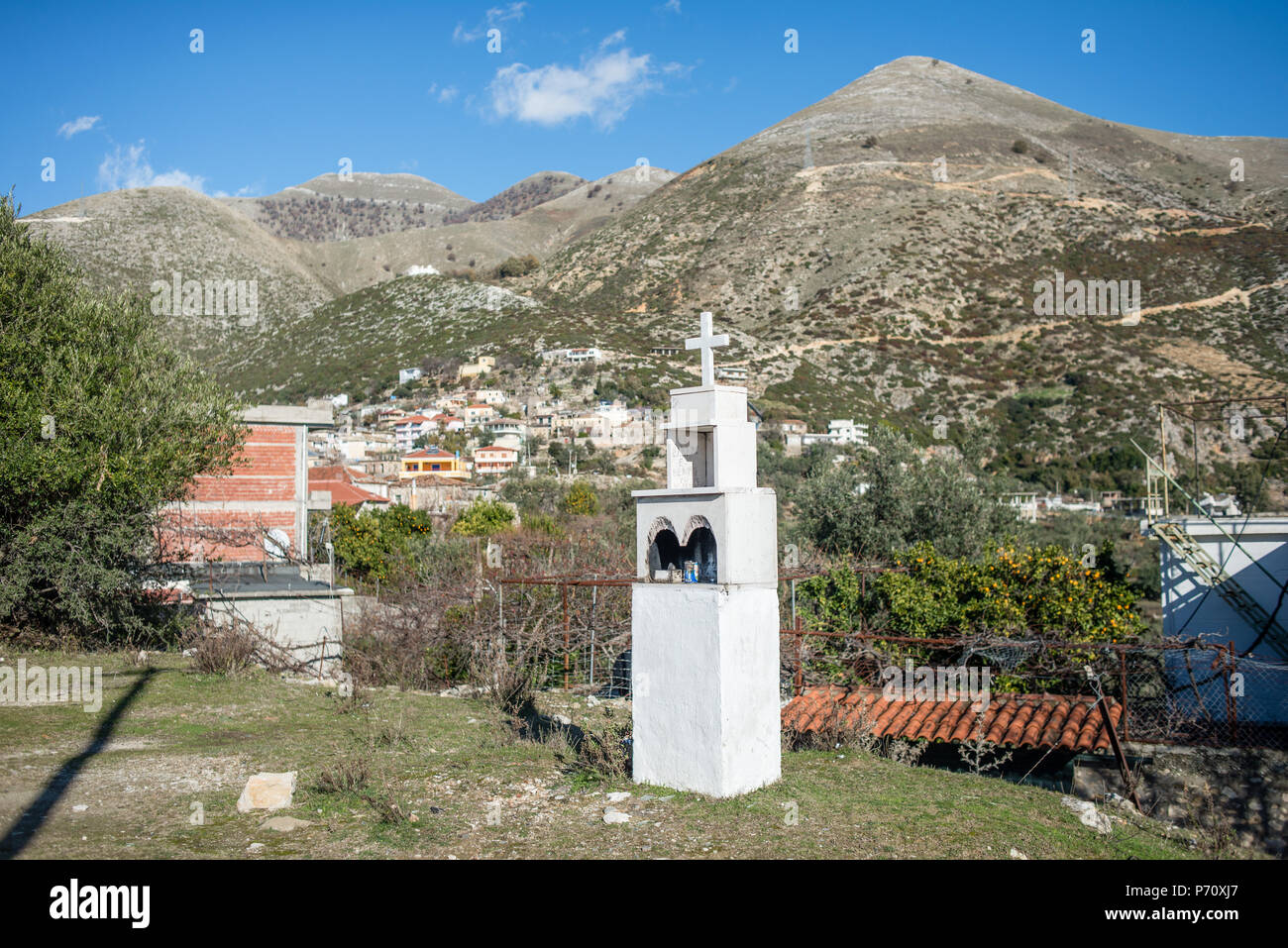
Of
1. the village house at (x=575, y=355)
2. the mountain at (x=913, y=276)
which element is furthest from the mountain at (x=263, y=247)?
the village house at (x=575, y=355)

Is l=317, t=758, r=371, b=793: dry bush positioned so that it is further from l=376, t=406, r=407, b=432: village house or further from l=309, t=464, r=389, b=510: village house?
l=376, t=406, r=407, b=432: village house

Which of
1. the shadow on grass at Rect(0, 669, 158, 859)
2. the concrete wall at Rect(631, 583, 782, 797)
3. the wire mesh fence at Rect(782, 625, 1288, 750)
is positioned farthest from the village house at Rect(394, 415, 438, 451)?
the concrete wall at Rect(631, 583, 782, 797)

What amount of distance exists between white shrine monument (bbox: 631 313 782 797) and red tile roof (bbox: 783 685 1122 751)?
3076 mm

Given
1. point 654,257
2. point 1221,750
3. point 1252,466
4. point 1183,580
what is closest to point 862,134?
point 654,257

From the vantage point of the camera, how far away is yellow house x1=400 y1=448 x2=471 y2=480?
44.1 meters

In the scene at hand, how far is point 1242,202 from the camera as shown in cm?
6362

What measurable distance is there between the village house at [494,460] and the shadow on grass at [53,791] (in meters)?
34.3

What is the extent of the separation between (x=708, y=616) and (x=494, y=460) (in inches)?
1527

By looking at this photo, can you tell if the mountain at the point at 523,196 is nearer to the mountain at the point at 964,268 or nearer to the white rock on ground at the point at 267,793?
the mountain at the point at 964,268

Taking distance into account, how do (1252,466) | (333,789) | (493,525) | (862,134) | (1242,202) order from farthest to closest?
(862,134)
(1242,202)
(1252,466)
(493,525)
(333,789)

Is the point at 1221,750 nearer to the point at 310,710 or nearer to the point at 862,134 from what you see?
the point at 310,710

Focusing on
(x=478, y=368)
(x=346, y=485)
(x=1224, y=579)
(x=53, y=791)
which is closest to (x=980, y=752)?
(x=1224, y=579)

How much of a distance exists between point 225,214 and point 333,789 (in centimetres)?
9701

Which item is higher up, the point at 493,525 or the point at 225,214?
the point at 225,214
